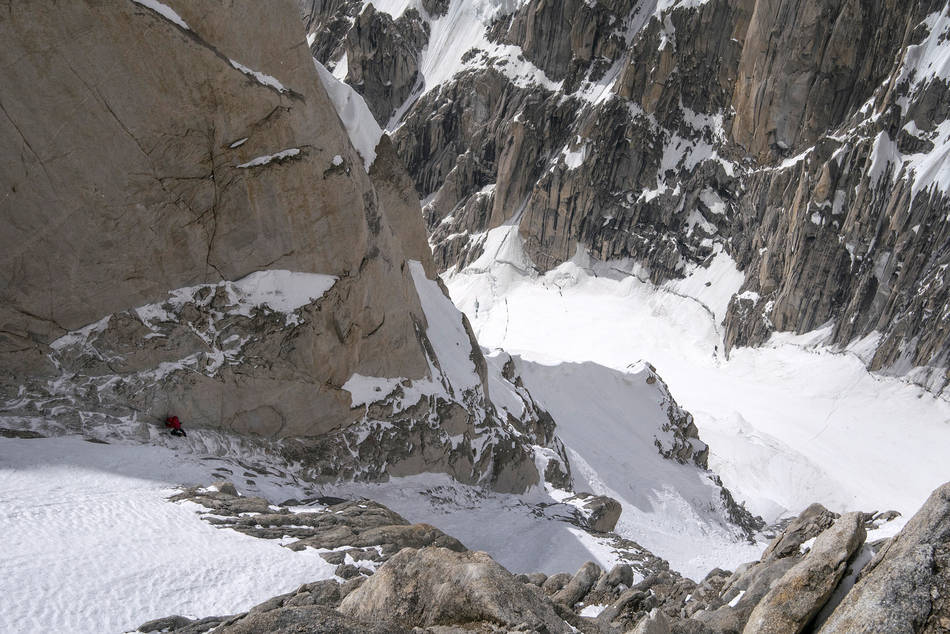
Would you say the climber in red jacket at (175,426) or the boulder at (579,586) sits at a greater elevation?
the boulder at (579,586)

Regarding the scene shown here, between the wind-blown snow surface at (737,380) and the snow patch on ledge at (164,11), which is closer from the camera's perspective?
the snow patch on ledge at (164,11)

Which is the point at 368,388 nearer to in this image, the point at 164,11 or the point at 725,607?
the point at 164,11

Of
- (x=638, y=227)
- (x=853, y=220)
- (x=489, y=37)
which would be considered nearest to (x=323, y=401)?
(x=853, y=220)

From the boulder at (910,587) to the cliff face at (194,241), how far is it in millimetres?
13156

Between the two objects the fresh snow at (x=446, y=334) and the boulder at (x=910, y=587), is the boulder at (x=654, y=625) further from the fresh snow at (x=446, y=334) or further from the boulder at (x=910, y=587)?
the fresh snow at (x=446, y=334)

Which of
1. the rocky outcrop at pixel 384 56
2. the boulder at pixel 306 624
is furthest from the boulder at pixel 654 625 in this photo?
the rocky outcrop at pixel 384 56

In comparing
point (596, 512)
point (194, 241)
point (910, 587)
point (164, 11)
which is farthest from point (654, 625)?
point (596, 512)

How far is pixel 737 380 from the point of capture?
5253 centimetres

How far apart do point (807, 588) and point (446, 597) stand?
10.1 feet

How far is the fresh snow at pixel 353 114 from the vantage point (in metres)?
18.1

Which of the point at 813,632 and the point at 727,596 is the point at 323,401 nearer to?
the point at 727,596

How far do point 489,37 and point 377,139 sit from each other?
7321cm

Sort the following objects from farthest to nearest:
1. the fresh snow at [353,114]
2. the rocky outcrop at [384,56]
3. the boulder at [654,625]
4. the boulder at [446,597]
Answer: the rocky outcrop at [384,56] < the fresh snow at [353,114] < the boulder at [654,625] < the boulder at [446,597]

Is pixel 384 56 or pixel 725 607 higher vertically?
pixel 384 56
